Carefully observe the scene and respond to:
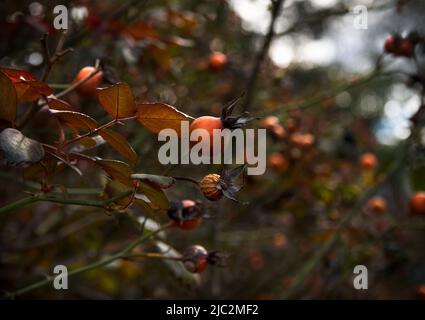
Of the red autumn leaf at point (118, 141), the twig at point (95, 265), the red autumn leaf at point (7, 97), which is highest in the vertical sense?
the red autumn leaf at point (7, 97)

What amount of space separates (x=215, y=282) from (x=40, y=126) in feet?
2.60

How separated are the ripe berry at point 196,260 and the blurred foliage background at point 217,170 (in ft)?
0.21

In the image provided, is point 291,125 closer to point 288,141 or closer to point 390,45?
point 288,141

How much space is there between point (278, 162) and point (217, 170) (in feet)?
1.82

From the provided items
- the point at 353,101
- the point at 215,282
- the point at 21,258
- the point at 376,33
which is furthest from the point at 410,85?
the point at 376,33

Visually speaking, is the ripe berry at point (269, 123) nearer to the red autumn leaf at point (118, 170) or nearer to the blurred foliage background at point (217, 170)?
the blurred foliage background at point (217, 170)

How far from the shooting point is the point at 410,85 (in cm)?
168

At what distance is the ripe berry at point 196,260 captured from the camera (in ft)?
3.68

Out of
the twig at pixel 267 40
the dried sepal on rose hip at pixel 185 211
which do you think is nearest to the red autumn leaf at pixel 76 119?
the dried sepal on rose hip at pixel 185 211

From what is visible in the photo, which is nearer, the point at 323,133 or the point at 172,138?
the point at 172,138

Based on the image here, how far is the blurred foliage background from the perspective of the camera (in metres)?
1.63

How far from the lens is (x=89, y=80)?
3.63ft

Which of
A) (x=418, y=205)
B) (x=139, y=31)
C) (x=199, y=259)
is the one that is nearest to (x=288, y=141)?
(x=418, y=205)

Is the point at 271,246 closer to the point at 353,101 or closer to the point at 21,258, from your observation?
the point at 21,258
